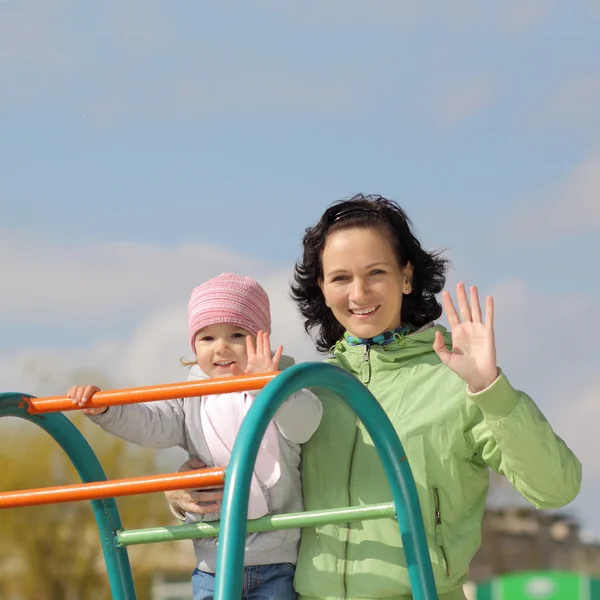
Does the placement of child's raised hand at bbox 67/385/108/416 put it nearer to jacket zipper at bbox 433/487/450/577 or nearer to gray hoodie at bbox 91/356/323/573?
gray hoodie at bbox 91/356/323/573

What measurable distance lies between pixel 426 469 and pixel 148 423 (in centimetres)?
70

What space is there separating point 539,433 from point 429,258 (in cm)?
70

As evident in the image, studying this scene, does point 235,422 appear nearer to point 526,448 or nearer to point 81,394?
point 81,394

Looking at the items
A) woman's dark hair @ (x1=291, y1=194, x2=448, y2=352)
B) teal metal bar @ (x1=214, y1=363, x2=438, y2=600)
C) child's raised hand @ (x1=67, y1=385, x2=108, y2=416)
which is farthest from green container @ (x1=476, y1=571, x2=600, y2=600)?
child's raised hand @ (x1=67, y1=385, x2=108, y2=416)

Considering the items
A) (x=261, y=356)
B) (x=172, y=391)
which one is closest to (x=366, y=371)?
(x=261, y=356)

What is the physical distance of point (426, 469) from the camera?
2607 millimetres

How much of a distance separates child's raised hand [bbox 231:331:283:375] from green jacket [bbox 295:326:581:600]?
179 millimetres

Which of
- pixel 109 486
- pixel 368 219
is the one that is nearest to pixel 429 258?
pixel 368 219

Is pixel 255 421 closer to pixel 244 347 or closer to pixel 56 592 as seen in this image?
pixel 244 347

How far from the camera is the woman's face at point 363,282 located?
2.78 metres

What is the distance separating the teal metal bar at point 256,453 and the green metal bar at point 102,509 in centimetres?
76

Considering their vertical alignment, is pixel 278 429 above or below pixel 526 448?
above

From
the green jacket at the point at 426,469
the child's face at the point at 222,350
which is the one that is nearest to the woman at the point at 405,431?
the green jacket at the point at 426,469

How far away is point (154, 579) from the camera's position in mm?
18562
